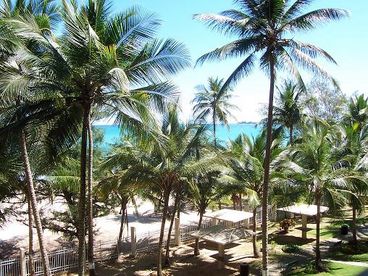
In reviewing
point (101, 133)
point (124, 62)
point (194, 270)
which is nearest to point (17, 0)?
point (124, 62)

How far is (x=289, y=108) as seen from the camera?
2853cm

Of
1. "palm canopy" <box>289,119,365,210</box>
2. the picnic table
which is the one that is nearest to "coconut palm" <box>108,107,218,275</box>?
"palm canopy" <box>289,119,365,210</box>

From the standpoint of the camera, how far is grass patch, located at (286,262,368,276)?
1370cm

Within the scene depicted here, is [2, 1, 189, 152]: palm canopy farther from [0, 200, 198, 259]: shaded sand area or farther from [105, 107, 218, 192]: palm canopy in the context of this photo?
[0, 200, 198, 259]: shaded sand area

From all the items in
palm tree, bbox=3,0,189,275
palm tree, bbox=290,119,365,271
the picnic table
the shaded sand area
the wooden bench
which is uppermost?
palm tree, bbox=3,0,189,275

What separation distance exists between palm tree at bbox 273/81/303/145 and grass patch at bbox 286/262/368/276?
13.3 meters

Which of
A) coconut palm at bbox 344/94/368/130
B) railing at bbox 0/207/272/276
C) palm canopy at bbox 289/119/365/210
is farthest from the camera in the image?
coconut palm at bbox 344/94/368/130

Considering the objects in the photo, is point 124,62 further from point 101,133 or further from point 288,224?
point 288,224

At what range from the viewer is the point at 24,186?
14570 millimetres

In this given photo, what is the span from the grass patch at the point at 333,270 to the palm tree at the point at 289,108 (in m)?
13.3

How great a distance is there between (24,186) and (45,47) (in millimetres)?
6566

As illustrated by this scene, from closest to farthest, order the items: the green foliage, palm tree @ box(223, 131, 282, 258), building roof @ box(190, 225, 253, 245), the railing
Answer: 1. the railing
2. building roof @ box(190, 225, 253, 245)
3. palm tree @ box(223, 131, 282, 258)
4. the green foliage

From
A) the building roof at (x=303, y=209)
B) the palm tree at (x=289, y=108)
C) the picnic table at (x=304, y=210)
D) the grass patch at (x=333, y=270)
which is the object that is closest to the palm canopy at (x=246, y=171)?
the building roof at (x=303, y=209)

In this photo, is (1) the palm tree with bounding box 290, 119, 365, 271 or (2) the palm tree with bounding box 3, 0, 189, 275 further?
(1) the palm tree with bounding box 290, 119, 365, 271
